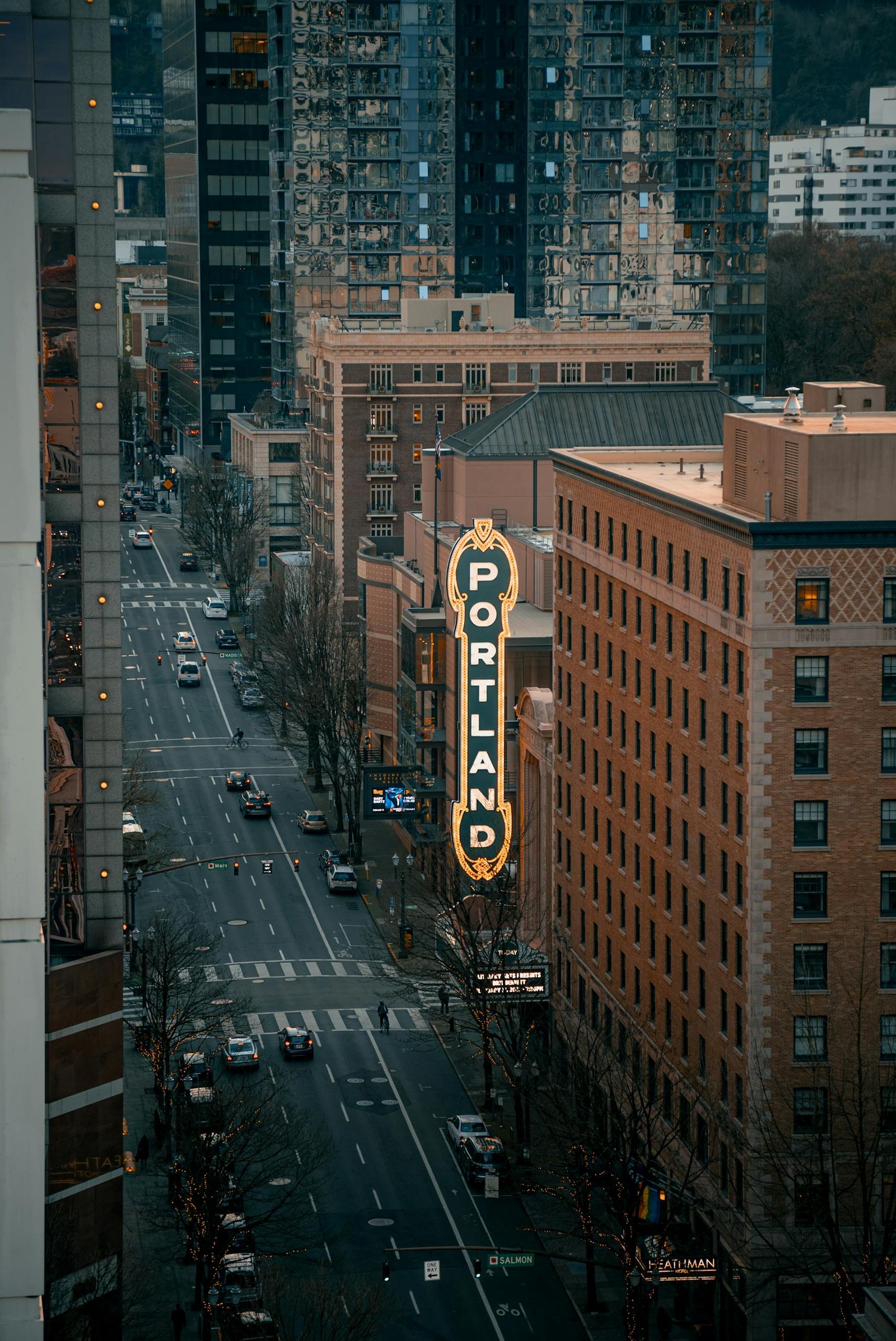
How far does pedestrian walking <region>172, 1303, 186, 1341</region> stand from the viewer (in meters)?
75.2

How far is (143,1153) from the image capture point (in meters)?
91.7

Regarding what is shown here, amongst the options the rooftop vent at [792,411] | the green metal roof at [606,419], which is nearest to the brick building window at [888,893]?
the rooftop vent at [792,411]

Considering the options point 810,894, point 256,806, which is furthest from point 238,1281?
point 256,806

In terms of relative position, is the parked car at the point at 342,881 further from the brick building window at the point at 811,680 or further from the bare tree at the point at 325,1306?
the brick building window at the point at 811,680

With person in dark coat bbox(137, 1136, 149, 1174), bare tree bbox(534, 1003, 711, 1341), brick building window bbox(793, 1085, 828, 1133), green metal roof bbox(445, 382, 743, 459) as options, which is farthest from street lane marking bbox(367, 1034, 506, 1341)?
green metal roof bbox(445, 382, 743, 459)

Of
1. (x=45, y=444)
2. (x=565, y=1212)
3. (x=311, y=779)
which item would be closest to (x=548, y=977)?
(x=565, y=1212)

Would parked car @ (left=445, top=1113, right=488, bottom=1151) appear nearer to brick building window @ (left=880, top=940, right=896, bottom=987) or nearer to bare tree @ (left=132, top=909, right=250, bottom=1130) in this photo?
bare tree @ (left=132, top=909, right=250, bottom=1130)

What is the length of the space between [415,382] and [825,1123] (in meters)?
112

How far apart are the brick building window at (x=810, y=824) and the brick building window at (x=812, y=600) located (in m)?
6.05

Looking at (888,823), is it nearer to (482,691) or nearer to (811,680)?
(811,680)

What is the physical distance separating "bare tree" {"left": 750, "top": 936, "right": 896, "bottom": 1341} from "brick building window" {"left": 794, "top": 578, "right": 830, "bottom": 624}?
10.9 meters

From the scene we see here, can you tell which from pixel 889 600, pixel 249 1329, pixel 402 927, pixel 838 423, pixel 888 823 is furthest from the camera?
pixel 402 927

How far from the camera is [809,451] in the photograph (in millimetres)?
73375

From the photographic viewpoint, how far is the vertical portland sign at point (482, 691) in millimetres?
107875
